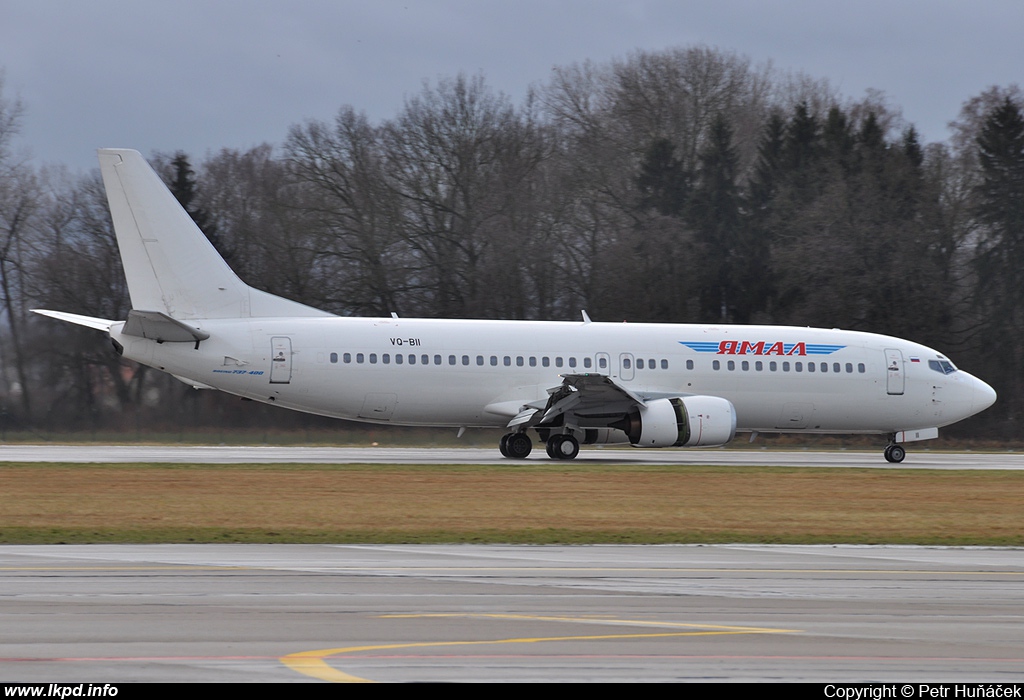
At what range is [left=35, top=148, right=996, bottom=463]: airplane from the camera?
27.3 meters

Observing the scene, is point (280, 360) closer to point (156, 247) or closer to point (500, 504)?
point (156, 247)

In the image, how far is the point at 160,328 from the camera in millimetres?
26734

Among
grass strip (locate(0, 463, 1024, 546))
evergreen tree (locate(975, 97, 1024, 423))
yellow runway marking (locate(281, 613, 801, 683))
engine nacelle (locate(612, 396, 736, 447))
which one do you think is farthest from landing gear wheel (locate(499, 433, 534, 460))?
evergreen tree (locate(975, 97, 1024, 423))

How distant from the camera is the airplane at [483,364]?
89.7 feet

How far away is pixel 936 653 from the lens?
7555 mm

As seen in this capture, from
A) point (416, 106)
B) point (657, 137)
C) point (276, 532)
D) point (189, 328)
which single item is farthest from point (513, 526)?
point (657, 137)

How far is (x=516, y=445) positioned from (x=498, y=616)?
2086 centimetres

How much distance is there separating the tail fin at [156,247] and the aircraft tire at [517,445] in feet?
23.6

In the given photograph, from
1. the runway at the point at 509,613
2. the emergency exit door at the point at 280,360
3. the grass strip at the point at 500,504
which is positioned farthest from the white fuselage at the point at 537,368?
the runway at the point at 509,613

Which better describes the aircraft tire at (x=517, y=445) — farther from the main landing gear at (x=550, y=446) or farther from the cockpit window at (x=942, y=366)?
the cockpit window at (x=942, y=366)

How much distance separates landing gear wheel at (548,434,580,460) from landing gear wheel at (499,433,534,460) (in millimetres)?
744

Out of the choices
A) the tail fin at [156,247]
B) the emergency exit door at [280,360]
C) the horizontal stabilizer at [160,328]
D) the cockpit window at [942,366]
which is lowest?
the emergency exit door at [280,360]

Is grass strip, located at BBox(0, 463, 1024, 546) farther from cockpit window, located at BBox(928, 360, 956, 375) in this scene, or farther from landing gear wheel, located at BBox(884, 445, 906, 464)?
cockpit window, located at BBox(928, 360, 956, 375)

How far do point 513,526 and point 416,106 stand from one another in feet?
134
